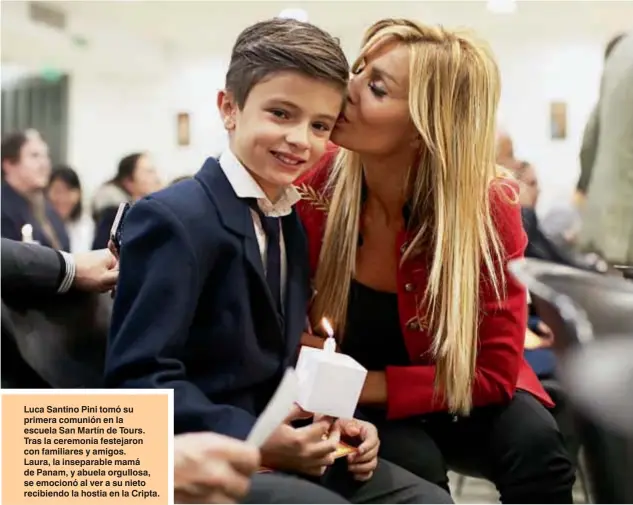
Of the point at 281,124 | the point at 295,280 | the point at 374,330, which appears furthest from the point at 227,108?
the point at 374,330

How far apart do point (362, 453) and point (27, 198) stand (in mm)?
489

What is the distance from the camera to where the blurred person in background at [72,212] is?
84 centimetres

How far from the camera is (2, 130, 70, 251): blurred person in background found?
2.67 ft

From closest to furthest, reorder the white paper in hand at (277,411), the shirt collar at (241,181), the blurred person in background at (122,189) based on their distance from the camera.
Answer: the white paper in hand at (277,411), the shirt collar at (241,181), the blurred person in background at (122,189)

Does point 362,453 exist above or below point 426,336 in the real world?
below

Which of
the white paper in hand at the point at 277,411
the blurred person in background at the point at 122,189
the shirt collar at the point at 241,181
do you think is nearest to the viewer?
the white paper in hand at the point at 277,411

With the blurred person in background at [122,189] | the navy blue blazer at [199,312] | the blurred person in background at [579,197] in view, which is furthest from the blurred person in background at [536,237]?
the blurred person in background at [122,189]

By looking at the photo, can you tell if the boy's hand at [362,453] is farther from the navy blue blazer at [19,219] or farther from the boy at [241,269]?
the navy blue blazer at [19,219]

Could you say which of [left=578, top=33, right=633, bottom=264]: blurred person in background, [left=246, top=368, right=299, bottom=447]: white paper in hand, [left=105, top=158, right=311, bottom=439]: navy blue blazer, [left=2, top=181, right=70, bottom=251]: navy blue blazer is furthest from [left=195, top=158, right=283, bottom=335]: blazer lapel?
[left=578, top=33, right=633, bottom=264]: blurred person in background

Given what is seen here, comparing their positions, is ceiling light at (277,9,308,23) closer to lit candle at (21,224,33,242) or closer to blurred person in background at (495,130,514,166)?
blurred person in background at (495,130,514,166)

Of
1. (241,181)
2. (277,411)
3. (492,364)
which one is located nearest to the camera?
(277,411)

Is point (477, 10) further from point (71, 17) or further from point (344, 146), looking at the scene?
point (71, 17)

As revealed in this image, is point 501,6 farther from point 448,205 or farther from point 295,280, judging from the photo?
point 295,280

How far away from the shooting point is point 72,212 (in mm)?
889
